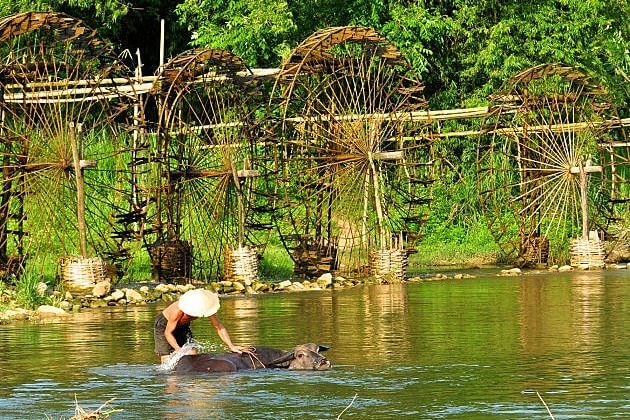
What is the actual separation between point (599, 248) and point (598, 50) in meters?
7.04

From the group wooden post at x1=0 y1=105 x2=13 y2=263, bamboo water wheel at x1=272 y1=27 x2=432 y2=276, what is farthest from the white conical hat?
bamboo water wheel at x1=272 y1=27 x2=432 y2=276

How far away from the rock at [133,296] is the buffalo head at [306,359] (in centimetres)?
798

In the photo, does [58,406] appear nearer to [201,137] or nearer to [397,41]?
[201,137]

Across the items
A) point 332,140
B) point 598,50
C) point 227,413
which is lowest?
point 227,413

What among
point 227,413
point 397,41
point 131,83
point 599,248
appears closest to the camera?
point 227,413

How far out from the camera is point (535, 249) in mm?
27109

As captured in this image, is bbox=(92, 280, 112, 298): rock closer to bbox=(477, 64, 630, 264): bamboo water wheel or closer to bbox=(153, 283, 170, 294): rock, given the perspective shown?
bbox=(153, 283, 170, 294): rock

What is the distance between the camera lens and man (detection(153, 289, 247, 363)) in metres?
13.0

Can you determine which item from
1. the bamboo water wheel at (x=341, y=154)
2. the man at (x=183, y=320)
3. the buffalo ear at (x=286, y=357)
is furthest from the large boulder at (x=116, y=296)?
the buffalo ear at (x=286, y=357)

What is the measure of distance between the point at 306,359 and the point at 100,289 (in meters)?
8.22

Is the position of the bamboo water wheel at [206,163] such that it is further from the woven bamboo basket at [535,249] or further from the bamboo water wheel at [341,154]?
the woven bamboo basket at [535,249]

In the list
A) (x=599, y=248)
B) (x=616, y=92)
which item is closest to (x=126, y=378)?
(x=599, y=248)

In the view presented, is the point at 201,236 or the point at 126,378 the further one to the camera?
the point at 201,236

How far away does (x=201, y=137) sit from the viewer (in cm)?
2517
